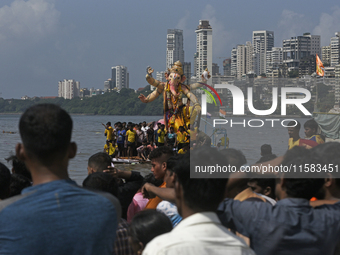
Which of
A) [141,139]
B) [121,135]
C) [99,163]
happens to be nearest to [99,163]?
[99,163]

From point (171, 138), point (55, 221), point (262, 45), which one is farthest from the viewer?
point (262, 45)

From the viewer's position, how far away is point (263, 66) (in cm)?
17625

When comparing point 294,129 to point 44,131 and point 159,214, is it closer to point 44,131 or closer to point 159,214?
point 159,214

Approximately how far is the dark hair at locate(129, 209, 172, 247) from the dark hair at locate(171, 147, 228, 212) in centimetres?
47

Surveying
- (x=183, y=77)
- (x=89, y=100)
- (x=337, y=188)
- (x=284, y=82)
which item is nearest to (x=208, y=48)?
(x=183, y=77)

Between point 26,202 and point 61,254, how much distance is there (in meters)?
0.28

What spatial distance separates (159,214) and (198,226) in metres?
0.70

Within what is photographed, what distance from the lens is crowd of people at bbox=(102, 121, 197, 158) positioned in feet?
48.5

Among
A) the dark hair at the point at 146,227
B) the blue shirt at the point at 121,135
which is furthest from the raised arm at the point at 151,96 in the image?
the dark hair at the point at 146,227

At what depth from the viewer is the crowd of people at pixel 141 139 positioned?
48.5 ft

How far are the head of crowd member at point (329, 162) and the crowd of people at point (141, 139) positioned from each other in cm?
1130

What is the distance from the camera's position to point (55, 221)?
189 centimetres

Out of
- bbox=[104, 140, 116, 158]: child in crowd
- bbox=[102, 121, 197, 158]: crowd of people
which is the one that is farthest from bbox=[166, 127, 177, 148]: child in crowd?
bbox=[104, 140, 116, 158]: child in crowd

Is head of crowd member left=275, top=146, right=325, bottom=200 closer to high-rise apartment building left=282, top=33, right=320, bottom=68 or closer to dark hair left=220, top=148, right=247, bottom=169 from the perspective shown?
dark hair left=220, top=148, right=247, bottom=169
